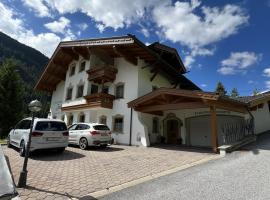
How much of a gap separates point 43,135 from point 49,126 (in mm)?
552

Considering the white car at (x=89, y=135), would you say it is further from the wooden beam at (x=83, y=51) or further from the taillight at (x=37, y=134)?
the wooden beam at (x=83, y=51)

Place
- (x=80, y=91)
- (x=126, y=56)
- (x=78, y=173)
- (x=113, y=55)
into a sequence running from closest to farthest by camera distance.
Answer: (x=78, y=173), (x=126, y=56), (x=113, y=55), (x=80, y=91)

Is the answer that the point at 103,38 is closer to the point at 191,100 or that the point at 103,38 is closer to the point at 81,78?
the point at 81,78

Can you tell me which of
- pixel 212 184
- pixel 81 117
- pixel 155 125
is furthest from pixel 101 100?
pixel 212 184

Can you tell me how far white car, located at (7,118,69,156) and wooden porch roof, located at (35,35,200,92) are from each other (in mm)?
8207

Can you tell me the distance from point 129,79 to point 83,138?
6.67 meters

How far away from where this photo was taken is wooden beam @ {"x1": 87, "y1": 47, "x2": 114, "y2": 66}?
19.4 metres

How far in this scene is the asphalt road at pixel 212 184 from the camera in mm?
5238

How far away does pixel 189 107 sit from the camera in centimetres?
1263

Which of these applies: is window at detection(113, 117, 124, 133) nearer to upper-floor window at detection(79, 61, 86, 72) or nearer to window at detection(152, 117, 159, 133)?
window at detection(152, 117, 159, 133)

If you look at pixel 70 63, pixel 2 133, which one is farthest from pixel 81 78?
pixel 2 133

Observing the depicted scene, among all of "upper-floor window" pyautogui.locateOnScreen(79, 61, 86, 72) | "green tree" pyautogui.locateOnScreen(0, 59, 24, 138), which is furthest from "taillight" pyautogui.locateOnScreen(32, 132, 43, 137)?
"green tree" pyautogui.locateOnScreen(0, 59, 24, 138)

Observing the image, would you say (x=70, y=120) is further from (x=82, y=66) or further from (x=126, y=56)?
(x=126, y=56)

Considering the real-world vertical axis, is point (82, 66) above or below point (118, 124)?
above
